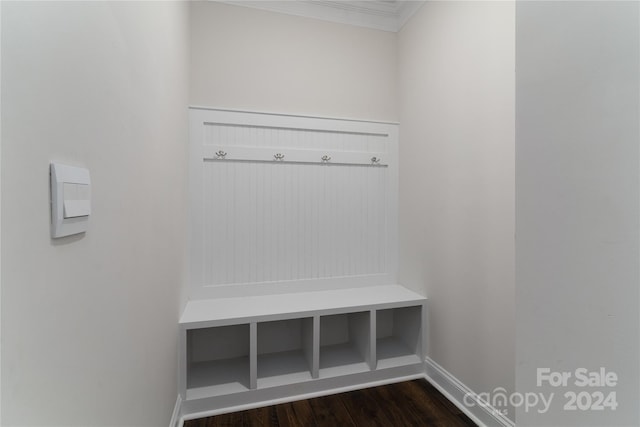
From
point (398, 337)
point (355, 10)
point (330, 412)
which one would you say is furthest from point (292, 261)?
point (355, 10)

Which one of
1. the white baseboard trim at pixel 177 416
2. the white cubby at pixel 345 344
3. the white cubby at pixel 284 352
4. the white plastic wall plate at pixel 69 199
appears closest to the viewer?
the white plastic wall plate at pixel 69 199

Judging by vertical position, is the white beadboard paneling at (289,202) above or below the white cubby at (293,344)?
above

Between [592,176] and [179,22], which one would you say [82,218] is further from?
[179,22]

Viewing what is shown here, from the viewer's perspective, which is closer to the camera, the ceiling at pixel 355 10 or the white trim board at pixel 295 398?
the white trim board at pixel 295 398

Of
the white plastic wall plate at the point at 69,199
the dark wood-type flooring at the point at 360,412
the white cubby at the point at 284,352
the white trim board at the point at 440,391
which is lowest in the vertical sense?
the dark wood-type flooring at the point at 360,412

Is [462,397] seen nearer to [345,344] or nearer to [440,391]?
[440,391]

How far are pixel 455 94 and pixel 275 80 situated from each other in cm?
121

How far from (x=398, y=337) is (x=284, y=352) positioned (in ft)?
2.97

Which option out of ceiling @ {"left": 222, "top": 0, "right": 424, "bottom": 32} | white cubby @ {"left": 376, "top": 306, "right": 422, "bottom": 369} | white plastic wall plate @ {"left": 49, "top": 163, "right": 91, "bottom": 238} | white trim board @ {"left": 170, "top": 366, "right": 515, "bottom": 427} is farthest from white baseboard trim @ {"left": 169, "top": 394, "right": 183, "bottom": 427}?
ceiling @ {"left": 222, "top": 0, "right": 424, "bottom": 32}

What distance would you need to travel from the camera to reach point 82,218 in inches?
21.4

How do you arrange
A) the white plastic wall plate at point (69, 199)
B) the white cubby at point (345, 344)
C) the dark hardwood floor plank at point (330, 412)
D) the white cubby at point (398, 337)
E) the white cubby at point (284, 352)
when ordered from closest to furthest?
the white plastic wall plate at point (69, 199)
the dark hardwood floor plank at point (330, 412)
the white cubby at point (284, 352)
the white cubby at point (345, 344)
the white cubby at point (398, 337)

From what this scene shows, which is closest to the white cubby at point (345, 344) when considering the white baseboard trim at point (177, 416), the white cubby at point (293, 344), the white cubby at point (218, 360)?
the white cubby at point (293, 344)

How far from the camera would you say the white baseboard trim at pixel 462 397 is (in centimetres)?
143

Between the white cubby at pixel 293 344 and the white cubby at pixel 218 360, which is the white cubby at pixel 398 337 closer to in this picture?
the white cubby at pixel 293 344
